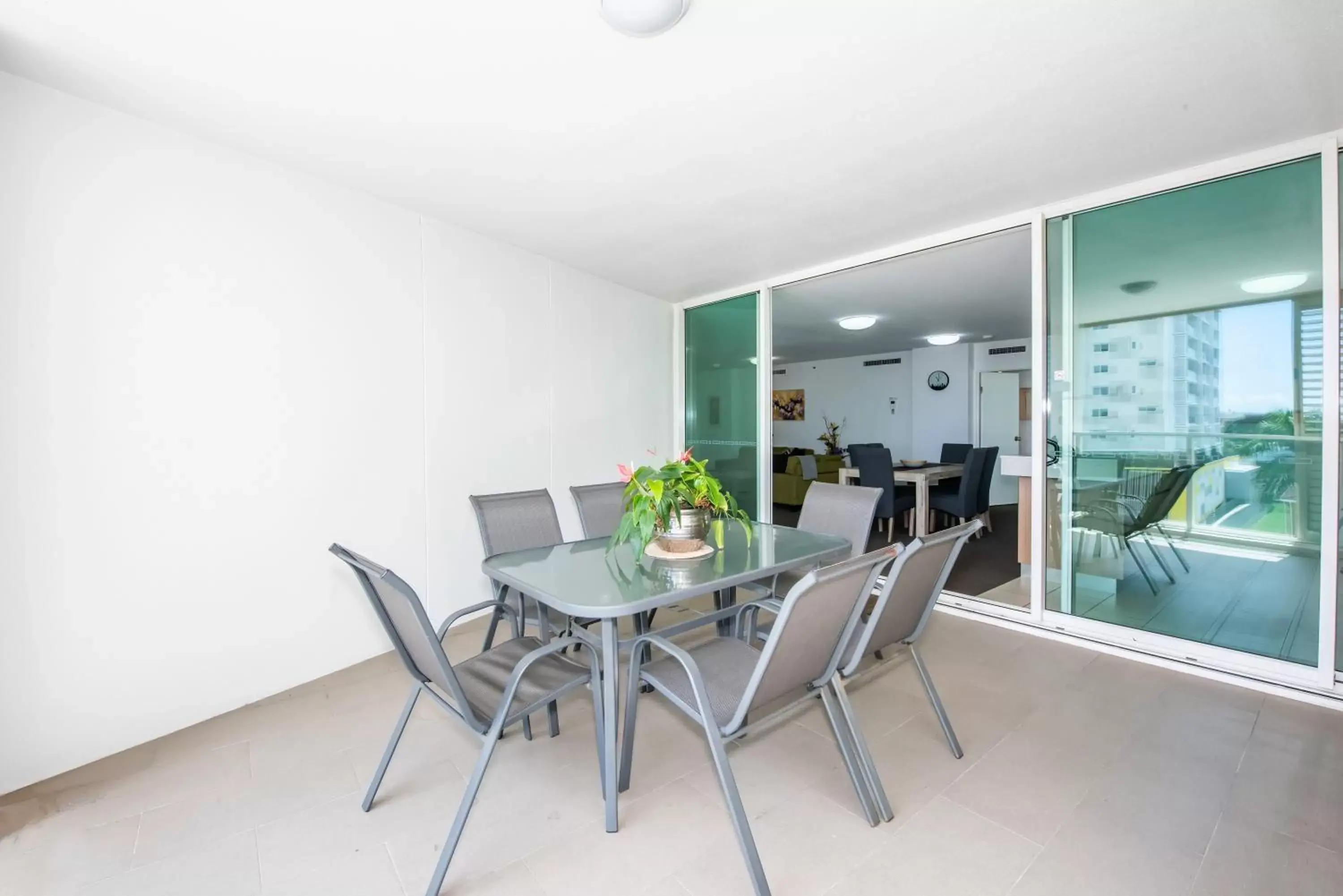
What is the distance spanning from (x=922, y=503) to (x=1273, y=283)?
3438 millimetres

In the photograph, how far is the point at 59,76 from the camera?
1937 millimetres

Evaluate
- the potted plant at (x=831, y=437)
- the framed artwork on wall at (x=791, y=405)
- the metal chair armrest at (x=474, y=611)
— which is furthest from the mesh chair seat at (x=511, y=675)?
the framed artwork on wall at (x=791, y=405)

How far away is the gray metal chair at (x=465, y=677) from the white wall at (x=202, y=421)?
113 centimetres

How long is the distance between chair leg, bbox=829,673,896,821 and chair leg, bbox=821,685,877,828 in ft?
0.06

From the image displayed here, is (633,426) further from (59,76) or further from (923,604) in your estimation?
(59,76)

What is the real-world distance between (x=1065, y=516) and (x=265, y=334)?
4378mm

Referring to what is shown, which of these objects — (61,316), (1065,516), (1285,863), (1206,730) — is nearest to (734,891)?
(1285,863)

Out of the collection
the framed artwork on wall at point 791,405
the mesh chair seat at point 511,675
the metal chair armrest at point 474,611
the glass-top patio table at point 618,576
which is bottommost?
the mesh chair seat at point 511,675

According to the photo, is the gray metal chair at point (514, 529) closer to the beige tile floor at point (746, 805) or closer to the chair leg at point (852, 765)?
the beige tile floor at point (746, 805)

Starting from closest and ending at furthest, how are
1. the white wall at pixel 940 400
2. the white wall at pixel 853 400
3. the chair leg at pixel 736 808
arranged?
the chair leg at pixel 736 808 → the white wall at pixel 940 400 → the white wall at pixel 853 400

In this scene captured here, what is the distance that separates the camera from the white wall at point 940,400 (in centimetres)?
812

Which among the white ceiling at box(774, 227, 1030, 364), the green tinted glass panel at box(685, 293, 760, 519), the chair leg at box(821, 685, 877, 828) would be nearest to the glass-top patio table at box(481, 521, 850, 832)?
the chair leg at box(821, 685, 877, 828)

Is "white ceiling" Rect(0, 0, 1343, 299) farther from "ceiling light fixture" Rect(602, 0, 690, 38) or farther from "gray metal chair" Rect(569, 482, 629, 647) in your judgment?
"gray metal chair" Rect(569, 482, 629, 647)

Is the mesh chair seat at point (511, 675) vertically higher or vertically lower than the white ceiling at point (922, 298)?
lower
